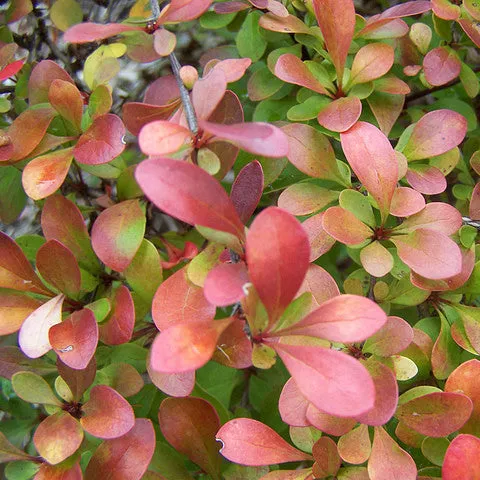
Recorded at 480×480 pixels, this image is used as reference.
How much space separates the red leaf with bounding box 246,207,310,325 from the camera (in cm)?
44

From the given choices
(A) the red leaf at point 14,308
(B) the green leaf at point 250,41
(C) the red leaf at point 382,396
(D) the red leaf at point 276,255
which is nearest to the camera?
(D) the red leaf at point 276,255

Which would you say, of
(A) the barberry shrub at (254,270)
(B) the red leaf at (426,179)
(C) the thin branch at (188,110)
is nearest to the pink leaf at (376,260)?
(A) the barberry shrub at (254,270)

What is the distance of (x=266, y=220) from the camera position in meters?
0.44

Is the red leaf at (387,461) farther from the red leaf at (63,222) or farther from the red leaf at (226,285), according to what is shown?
the red leaf at (63,222)

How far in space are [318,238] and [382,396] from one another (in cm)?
18

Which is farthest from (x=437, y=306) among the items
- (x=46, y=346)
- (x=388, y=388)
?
(x=46, y=346)

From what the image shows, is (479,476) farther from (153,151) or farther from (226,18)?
(226,18)

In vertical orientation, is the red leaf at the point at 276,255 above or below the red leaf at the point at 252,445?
above

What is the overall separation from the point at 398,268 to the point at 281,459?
244 millimetres

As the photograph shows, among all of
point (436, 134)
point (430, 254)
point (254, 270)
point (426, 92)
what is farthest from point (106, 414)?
point (426, 92)

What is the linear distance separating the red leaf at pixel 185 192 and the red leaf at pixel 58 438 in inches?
11.0

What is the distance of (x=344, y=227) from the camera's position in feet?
2.02

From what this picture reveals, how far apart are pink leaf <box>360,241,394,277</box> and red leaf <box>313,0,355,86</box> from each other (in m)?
0.24

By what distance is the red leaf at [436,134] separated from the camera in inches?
27.3
